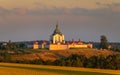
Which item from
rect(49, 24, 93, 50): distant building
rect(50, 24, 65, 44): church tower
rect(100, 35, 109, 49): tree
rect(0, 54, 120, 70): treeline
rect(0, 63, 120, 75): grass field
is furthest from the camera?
rect(100, 35, 109, 49): tree

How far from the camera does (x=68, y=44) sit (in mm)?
163625

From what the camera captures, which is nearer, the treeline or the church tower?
the treeline

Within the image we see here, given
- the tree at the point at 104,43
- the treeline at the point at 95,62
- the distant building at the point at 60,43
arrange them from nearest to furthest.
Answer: the treeline at the point at 95,62 < the distant building at the point at 60,43 < the tree at the point at 104,43

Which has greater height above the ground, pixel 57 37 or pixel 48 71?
pixel 57 37

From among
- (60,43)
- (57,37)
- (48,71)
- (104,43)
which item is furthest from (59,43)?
(48,71)

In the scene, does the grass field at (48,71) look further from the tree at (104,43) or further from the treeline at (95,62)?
the tree at (104,43)

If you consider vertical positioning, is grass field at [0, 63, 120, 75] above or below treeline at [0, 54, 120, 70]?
below

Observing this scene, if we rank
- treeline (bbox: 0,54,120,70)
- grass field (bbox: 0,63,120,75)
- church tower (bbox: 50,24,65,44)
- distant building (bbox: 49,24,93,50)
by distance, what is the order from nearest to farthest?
grass field (bbox: 0,63,120,75) < treeline (bbox: 0,54,120,70) < distant building (bbox: 49,24,93,50) < church tower (bbox: 50,24,65,44)

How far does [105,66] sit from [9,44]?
87.8 m

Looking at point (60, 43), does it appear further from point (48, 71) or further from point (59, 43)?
point (48, 71)

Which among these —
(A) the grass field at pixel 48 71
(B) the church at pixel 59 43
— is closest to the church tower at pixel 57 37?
(B) the church at pixel 59 43

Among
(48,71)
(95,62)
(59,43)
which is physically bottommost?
(48,71)

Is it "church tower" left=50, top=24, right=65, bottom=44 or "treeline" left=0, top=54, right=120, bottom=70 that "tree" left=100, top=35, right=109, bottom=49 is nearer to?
"church tower" left=50, top=24, right=65, bottom=44

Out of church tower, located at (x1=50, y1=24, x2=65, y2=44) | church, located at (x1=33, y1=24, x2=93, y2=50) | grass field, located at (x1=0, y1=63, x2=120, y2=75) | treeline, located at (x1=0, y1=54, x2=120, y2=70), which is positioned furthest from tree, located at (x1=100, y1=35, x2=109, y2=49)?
grass field, located at (x1=0, y1=63, x2=120, y2=75)
